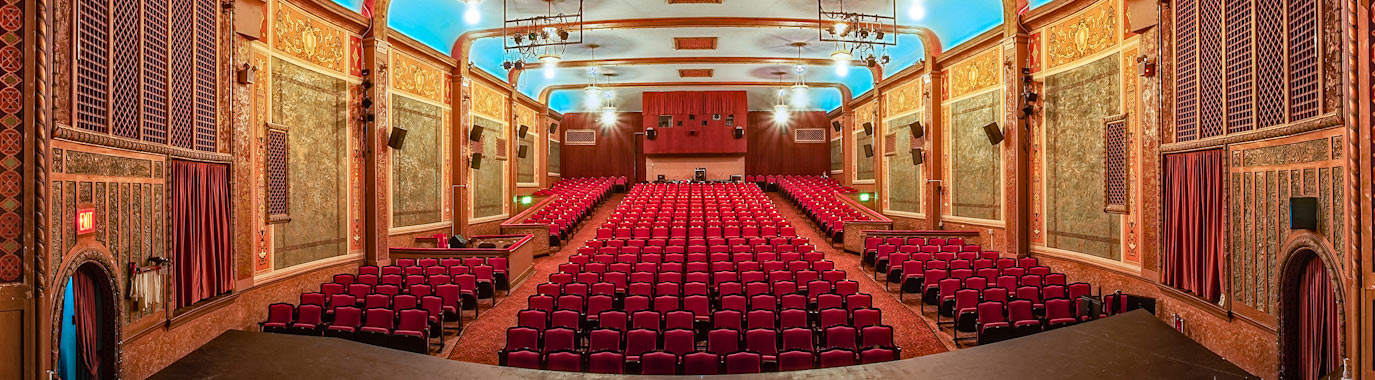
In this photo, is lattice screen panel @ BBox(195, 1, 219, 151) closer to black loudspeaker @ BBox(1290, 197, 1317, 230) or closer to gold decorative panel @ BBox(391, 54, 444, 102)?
gold decorative panel @ BBox(391, 54, 444, 102)

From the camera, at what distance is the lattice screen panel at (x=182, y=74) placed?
6578 millimetres

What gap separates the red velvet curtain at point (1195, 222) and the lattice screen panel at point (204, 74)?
10914 mm

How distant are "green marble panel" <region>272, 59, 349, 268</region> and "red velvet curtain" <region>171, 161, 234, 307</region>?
4.87 feet

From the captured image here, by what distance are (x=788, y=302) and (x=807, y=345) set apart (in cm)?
122

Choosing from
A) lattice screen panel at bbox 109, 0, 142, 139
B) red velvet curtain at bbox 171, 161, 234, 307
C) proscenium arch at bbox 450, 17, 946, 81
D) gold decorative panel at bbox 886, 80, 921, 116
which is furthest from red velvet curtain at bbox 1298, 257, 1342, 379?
red velvet curtain at bbox 171, 161, 234, 307

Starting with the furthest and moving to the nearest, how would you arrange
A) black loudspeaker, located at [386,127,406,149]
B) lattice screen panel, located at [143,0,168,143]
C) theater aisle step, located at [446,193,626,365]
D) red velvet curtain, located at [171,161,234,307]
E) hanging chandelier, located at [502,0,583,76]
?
1. hanging chandelier, located at [502,0,583,76]
2. black loudspeaker, located at [386,127,406,149]
3. theater aisle step, located at [446,193,626,365]
4. red velvet curtain, located at [171,161,234,307]
5. lattice screen panel, located at [143,0,168,143]

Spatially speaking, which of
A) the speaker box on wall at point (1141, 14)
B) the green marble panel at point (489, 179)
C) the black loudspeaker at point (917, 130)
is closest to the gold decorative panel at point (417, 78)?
the green marble panel at point (489, 179)

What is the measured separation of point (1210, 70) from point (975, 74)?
6.09 metres

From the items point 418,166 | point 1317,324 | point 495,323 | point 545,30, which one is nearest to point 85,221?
point 495,323

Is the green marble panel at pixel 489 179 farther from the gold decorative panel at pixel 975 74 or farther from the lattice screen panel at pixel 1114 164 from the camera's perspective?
the lattice screen panel at pixel 1114 164

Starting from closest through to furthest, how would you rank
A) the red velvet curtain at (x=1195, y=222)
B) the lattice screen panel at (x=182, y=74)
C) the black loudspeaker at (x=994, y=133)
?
the lattice screen panel at (x=182, y=74), the red velvet curtain at (x=1195, y=222), the black loudspeaker at (x=994, y=133)

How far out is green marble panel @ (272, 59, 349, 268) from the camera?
9.07 meters

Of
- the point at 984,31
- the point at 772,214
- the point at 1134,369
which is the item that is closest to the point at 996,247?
the point at 984,31

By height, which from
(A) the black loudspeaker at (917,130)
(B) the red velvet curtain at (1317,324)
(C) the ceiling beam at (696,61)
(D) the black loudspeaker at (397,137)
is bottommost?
(B) the red velvet curtain at (1317,324)
